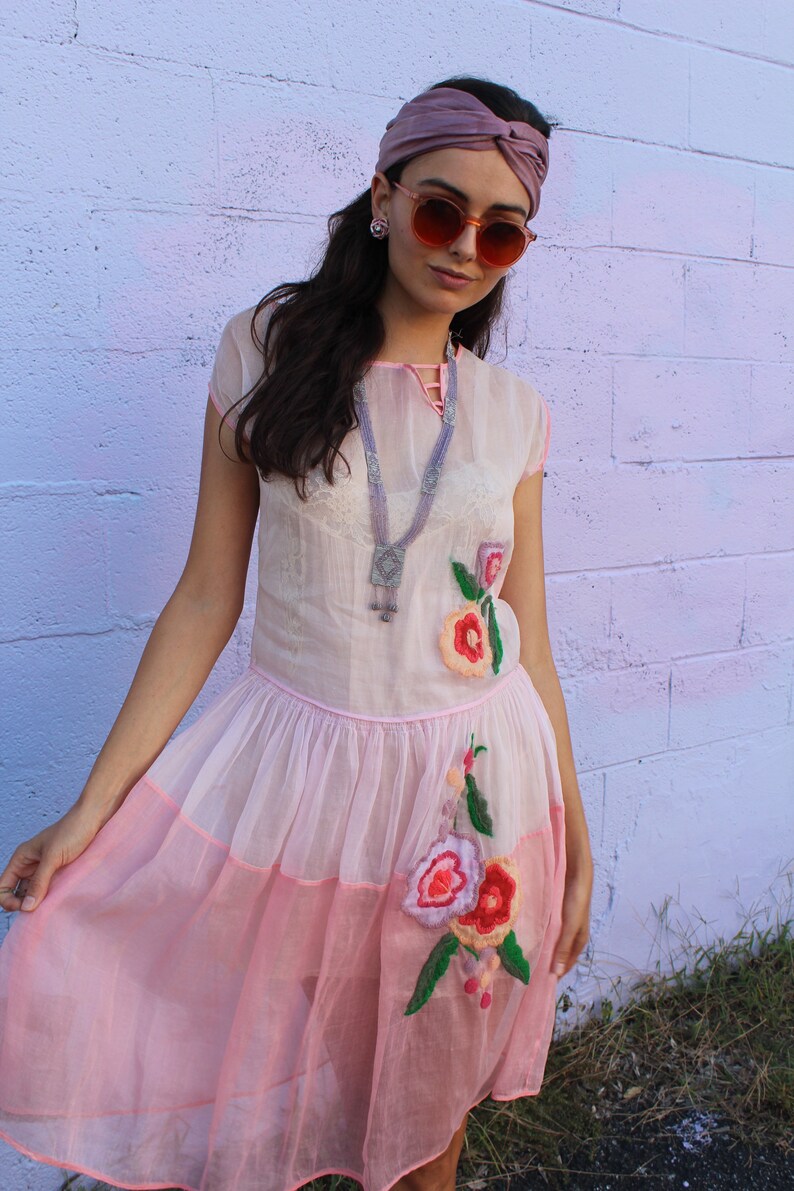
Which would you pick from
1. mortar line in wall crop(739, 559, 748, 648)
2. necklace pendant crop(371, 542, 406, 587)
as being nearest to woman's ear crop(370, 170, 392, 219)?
necklace pendant crop(371, 542, 406, 587)

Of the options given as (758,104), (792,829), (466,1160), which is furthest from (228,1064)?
(758,104)

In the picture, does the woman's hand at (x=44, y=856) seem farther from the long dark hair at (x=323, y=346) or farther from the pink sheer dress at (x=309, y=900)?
the long dark hair at (x=323, y=346)

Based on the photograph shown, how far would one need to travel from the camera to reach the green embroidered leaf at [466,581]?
148cm

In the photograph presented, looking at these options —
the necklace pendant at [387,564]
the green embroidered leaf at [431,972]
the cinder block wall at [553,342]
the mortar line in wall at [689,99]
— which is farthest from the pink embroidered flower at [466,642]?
the mortar line in wall at [689,99]

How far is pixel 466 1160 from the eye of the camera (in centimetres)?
228

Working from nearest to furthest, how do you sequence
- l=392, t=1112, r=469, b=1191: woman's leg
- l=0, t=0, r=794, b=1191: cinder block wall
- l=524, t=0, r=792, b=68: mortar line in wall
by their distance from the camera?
l=392, t=1112, r=469, b=1191: woman's leg
l=0, t=0, r=794, b=1191: cinder block wall
l=524, t=0, r=792, b=68: mortar line in wall

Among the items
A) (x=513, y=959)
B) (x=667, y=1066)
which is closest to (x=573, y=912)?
(x=513, y=959)

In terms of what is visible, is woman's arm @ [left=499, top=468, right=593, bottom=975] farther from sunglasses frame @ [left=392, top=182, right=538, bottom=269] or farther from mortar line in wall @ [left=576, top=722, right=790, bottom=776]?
mortar line in wall @ [left=576, top=722, right=790, bottom=776]

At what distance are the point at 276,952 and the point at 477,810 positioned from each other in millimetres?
330

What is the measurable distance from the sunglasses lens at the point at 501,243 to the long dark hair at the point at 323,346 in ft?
0.52

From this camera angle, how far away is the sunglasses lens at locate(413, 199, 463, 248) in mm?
1376

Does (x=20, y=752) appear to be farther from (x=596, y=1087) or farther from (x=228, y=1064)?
(x=596, y=1087)

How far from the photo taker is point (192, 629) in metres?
1.49

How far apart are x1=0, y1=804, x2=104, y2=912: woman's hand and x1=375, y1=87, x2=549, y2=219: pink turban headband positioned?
39.2 inches
